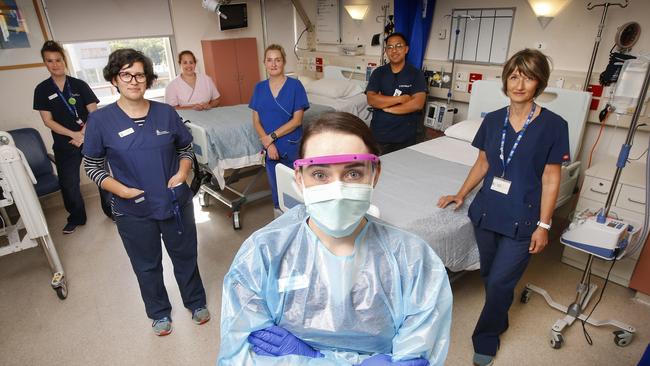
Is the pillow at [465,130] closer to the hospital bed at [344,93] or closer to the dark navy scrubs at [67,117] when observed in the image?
the hospital bed at [344,93]

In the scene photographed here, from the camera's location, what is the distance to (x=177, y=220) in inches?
78.7

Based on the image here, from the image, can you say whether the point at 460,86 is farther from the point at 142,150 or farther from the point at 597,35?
the point at 142,150

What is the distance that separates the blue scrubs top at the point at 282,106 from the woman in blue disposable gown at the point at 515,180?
1.33 m

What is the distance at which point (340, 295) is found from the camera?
95cm

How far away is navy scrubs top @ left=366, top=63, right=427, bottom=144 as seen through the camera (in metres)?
2.85

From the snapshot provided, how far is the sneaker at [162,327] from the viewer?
2.15 m

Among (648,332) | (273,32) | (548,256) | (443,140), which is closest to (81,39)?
(273,32)

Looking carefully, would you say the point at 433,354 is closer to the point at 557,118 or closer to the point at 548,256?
the point at 557,118

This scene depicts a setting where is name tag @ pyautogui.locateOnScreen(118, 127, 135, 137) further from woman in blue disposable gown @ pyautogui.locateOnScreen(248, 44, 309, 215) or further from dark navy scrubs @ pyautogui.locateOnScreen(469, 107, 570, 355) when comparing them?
dark navy scrubs @ pyautogui.locateOnScreen(469, 107, 570, 355)

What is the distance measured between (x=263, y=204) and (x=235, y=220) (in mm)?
511

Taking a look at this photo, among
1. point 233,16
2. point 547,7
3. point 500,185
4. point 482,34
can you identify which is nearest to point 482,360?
point 500,185

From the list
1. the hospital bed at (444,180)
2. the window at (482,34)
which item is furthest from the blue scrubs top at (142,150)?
the window at (482,34)

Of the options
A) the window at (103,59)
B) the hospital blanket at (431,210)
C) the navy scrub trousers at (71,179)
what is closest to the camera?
the hospital blanket at (431,210)

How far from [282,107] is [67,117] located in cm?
166
